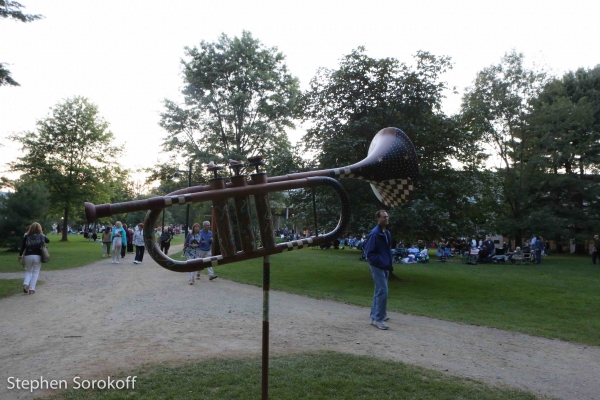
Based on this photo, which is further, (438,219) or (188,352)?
(438,219)

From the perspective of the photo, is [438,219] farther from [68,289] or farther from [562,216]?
[562,216]

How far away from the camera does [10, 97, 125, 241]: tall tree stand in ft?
152

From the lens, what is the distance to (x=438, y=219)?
1419 cm

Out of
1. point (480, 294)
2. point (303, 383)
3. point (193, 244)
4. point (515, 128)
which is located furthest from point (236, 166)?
point (515, 128)

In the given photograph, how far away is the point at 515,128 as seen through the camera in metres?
37.9

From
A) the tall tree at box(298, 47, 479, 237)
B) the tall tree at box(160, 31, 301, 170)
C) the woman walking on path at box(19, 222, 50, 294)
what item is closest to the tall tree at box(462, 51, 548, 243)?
the tall tree at box(160, 31, 301, 170)

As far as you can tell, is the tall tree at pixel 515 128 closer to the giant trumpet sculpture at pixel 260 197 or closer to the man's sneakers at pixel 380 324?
the man's sneakers at pixel 380 324

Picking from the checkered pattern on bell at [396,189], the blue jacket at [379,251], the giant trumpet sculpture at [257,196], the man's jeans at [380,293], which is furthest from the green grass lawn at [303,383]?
the blue jacket at [379,251]

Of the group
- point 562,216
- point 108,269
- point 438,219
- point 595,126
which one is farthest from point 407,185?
point 595,126

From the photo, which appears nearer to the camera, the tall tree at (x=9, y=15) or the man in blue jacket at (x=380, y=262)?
the man in blue jacket at (x=380, y=262)

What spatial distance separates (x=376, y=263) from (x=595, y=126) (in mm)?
38862

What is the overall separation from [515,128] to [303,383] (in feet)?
126

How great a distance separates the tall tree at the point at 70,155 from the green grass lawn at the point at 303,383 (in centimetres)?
4635

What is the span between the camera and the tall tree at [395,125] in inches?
567
